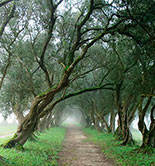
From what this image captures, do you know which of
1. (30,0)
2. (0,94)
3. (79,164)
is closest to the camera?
(79,164)

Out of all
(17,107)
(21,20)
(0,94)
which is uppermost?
(21,20)

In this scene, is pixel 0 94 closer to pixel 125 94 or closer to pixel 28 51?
pixel 28 51

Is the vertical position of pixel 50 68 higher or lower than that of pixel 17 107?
higher

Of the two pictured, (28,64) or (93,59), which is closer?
(28,64)

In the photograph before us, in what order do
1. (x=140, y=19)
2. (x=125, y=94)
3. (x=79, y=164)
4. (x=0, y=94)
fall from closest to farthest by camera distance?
(x=140, y=19)
(x=79, y=164)
(x=125, y=94)
(x=0, y=94)

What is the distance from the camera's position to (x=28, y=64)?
60.5 ft

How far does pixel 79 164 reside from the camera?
36.3 ft

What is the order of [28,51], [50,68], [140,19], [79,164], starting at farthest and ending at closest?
[50,68]
[28,51]
[79,164]
[140,19]

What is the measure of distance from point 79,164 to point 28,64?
10.8 m

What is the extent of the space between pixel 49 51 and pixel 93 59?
516cm

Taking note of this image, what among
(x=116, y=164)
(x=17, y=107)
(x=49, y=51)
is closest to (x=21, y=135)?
(x=116, y=164)

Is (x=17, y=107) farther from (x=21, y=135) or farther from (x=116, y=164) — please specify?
(x=116, y=164)

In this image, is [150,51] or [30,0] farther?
[30,0]


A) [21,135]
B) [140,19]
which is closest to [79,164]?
[21,135]
